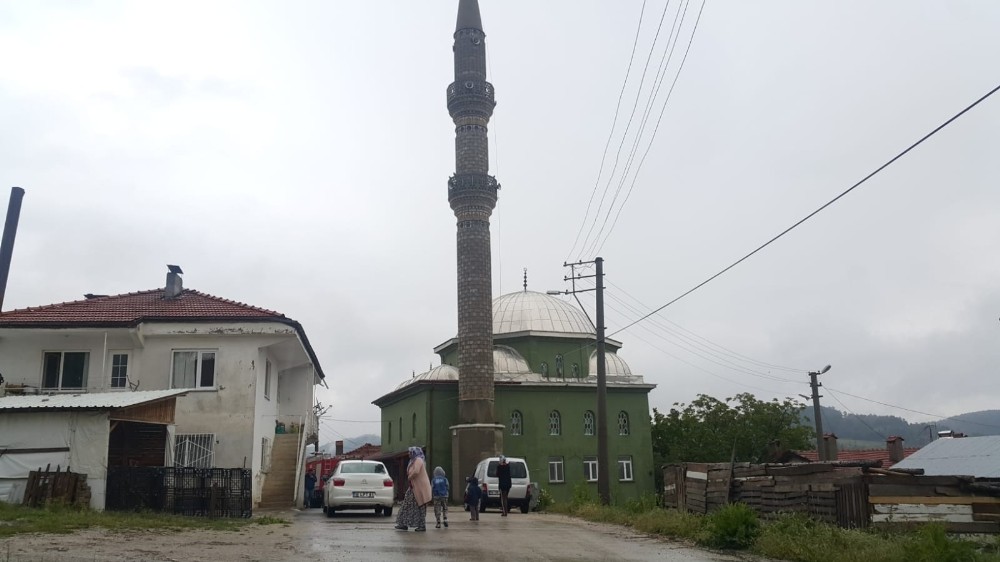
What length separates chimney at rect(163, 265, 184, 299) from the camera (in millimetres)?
25391

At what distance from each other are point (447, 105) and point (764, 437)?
27952 mm

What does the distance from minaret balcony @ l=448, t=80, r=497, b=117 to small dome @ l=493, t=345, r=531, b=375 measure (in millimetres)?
12547

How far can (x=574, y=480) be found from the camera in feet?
144

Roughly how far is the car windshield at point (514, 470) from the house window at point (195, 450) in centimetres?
784

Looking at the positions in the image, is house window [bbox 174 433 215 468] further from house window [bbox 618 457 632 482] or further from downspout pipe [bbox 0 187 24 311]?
house window [bbox 618 457 632 482]

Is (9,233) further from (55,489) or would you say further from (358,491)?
(358,491)

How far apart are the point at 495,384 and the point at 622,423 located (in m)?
7.80

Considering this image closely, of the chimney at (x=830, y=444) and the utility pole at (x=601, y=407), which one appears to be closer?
the utility pole at (x=601, y=407)

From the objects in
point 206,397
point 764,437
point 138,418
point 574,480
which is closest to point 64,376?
point 206,397

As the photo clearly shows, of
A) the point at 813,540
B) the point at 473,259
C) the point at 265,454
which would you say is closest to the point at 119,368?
the point at 265,454

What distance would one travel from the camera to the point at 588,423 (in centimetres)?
4528

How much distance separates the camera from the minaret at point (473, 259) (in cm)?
3981

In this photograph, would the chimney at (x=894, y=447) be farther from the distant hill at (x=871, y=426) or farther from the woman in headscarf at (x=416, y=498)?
the distant hill at (x=871, y=426)

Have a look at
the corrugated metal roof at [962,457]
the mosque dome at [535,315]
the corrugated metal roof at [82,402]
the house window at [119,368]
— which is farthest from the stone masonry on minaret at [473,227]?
the corrugated metal roof at [82,402]
